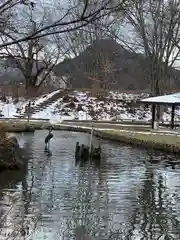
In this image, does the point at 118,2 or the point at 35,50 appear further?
the point at 35,50

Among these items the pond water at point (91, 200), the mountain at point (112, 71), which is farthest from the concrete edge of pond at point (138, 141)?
the mountain at point (112, 71)

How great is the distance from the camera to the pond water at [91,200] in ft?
29.9

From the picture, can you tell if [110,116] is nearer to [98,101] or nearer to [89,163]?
[98,101]

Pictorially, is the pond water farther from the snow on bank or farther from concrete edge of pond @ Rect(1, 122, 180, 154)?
the snow on bank

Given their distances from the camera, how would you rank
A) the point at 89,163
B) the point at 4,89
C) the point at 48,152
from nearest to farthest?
the point at 89,163
the point at 48,152
the point at 4,89

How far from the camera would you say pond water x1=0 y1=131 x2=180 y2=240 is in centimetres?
912

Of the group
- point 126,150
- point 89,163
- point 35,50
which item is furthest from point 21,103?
point 35,50

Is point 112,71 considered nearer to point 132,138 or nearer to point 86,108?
point 86,108

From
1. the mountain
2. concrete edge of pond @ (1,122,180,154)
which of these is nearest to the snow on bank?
the mountain

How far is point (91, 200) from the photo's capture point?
1215 cm

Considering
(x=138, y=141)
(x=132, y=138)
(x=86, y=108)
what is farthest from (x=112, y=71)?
(x=138, y=141)

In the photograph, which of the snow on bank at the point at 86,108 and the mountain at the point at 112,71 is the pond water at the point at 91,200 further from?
the mountain at the point at 112,71

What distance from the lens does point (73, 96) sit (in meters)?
56.9

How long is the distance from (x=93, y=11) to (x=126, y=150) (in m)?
21.1
